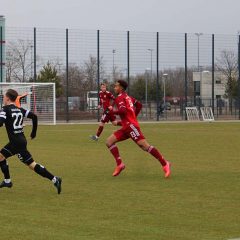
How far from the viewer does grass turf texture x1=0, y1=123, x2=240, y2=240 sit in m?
8.15

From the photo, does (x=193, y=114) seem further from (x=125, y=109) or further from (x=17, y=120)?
(x=17, y=120)

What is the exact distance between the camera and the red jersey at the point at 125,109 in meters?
13.6

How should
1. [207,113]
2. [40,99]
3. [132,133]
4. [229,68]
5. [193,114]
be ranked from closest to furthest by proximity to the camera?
1. [132,133]
2. [40,99]
3. [193,114]
4. [207,113]
5. [229,68]

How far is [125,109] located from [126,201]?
3422 millimetres

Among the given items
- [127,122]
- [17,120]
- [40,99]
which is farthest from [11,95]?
[40,99]

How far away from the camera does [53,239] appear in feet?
25.2

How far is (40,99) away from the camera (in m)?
43.6

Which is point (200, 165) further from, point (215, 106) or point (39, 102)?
point (215, 106)

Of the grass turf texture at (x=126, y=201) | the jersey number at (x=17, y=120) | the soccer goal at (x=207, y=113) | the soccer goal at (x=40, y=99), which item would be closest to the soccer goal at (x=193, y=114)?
the soccer goal at (x=207, y=113)

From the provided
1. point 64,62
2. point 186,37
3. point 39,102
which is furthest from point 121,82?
point 186,37

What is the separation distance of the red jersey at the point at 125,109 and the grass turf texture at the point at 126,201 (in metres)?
1.15

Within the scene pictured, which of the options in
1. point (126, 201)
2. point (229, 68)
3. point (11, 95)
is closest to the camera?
point (126, 201)

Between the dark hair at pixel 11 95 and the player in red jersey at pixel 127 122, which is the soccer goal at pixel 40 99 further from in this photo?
the dark hair at pixel 11 95

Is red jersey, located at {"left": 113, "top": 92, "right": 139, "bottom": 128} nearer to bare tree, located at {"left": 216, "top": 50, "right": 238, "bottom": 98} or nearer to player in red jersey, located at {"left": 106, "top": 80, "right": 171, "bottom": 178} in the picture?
player in red jersey, located at {"left": 106, "top": 80, "right": 171, "bottom": 178}
